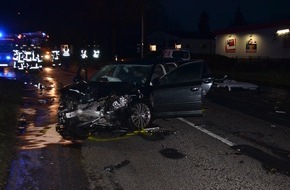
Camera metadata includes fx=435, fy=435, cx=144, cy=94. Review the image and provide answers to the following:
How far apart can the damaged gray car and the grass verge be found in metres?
1.12

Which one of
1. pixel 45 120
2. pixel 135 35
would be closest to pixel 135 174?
pixel 45 120

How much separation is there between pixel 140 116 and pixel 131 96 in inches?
22.1

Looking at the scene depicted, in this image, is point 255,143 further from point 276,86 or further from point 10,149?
point 276,86

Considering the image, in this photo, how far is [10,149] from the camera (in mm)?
8016

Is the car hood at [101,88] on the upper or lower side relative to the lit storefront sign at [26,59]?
lower

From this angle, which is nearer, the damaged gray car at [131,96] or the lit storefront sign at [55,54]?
the damaged gray car at [131,96]

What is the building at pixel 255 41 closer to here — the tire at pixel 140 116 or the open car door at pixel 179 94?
the open car door at pixel 179 94

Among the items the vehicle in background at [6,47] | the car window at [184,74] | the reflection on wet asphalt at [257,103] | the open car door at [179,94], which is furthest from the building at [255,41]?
the open car door at [179,94]

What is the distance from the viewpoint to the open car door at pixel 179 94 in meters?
10.0

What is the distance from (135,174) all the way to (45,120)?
5419mm

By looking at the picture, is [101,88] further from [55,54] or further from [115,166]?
[55,54]

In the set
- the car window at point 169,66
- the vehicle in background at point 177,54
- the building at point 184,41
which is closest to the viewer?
the car window at point 169,66

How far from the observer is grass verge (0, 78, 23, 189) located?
6.90 m

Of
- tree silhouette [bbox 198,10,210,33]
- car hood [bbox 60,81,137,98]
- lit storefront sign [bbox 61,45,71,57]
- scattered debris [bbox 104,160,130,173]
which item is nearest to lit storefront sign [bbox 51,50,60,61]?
lit storefront sign [bbox 61,45,71,57]
